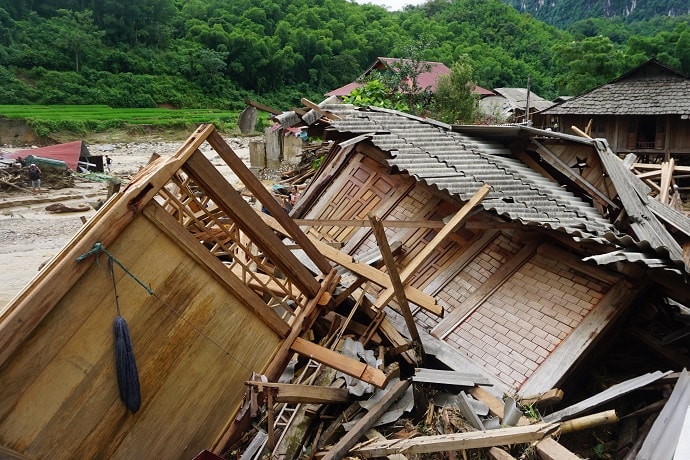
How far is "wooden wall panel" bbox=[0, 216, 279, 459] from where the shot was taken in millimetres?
3486

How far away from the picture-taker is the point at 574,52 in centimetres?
3444

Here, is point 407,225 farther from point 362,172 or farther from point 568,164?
point 568,164

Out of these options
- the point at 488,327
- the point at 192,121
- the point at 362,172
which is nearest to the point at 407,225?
the point at 488,327

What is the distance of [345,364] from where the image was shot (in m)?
4.57

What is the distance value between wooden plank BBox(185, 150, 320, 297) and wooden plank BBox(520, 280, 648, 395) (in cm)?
266

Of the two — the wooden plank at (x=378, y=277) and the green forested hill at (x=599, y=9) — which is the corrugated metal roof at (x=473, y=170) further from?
the green forested hill at (x=599, y=9)

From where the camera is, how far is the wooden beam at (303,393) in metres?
4.04

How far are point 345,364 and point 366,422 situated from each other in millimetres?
581

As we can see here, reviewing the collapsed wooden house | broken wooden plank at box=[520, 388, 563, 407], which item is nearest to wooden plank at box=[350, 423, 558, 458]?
the collapsed wooden house

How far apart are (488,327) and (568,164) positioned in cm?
389

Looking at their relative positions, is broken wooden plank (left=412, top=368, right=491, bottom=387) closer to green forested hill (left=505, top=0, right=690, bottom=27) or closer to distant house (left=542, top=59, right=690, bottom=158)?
distant house (left=542, top=59, right=690, bottom=158)

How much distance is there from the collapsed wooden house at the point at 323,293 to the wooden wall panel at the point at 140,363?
0.01m

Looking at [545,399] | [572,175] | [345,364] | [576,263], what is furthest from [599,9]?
[345,364]

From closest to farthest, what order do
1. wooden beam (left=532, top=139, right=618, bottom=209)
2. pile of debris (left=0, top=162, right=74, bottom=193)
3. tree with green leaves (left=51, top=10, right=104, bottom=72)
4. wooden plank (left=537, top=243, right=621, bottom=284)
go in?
wooden plank (left=537, top=243, right=621, bottom=284), wooden beam (left=532, top=139, right=618, bottom=209), pile of debris (left=0, top=162, right=74, bottom=193), tree with green leaves (left=51, top=10, right=104, bottom=72)
